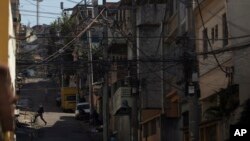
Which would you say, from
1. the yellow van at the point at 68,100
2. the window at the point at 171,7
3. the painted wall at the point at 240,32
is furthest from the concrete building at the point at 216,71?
the yellow van at the point at 68,100

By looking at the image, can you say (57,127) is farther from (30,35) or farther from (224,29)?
(224,29)

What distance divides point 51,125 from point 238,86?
3582cm

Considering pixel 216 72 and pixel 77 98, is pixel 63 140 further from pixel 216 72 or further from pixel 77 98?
pixel 77 98

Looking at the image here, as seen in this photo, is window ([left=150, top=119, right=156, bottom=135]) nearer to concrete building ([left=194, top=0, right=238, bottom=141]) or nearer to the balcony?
the balcony

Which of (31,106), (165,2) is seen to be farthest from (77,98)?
(165,2)

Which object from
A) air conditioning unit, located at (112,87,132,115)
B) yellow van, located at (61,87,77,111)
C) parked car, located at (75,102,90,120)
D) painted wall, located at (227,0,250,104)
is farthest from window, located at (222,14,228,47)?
yellow van, located at (61,87,77,111)

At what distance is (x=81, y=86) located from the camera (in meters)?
79.6

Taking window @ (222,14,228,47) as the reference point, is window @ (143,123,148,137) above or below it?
below

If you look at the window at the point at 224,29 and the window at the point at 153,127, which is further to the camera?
the window at the point at 153,127

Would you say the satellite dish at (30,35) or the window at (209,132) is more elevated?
the satellite dish at (30,35)

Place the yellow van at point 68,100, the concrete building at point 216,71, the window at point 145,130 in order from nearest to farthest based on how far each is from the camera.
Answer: the concrete building at point 216,71, the window at point 145,130, the yellow van at point 68,100

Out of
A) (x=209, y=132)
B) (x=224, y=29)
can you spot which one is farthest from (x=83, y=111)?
(x=224, y=29)

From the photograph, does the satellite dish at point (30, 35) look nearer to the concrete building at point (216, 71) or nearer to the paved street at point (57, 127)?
the concrete building at point (216, 71)

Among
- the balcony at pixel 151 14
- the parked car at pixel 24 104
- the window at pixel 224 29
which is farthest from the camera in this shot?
the parked car at pixel 24 104
